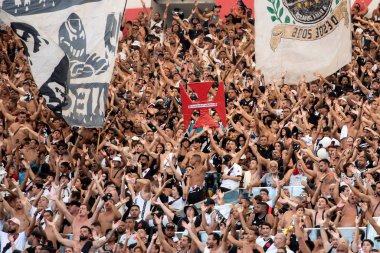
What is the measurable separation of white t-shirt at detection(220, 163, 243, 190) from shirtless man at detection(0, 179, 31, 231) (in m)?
2.96

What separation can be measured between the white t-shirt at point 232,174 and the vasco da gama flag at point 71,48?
227 centimetres

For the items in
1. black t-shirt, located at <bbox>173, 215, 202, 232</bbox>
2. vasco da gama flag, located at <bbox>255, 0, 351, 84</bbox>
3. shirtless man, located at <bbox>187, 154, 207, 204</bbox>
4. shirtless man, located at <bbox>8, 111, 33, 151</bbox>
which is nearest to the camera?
black t-shirt, located at <bbox>173, 215, 202, 232</bbox>

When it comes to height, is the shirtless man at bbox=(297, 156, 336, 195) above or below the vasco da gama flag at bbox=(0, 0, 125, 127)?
below

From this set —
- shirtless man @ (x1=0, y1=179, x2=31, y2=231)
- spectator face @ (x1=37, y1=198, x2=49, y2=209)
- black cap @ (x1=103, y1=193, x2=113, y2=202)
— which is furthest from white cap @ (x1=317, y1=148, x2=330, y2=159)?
shirtless man @ (x1=0, y1=179, x2=31, y2=231)

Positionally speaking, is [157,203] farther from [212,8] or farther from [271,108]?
[212,8]

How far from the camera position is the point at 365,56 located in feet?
90.7

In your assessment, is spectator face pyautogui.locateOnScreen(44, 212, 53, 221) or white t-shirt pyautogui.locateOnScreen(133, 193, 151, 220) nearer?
spectator face pyautogui.locateOnScreen(44, 212, 53, 221)

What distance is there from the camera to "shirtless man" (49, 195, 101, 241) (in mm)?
20641

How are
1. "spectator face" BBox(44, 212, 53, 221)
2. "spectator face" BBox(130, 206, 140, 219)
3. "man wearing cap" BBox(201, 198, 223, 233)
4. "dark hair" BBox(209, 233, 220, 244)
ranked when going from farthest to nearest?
"spectator face" BBox(44, 212, 53, 221)
"spectator face" BBox(130, 206, 140, 219)
"man wearing cap" BBox(201, 198, 223, 233)
"dark hair" BBox(209, 233, 220, 244)

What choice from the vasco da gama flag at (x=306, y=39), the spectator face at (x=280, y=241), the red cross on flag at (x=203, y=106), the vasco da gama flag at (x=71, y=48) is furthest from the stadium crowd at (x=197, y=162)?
the vasco da gama flag at (x=71, y=48)

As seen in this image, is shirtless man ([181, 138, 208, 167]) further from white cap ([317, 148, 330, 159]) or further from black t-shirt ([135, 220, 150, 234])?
black t-shirt ([135, 220, 150, 234])

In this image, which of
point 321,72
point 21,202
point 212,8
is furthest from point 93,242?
point 212,8

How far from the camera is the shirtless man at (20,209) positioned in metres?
21.1

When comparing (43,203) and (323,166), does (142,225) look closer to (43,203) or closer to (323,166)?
(43,203)
